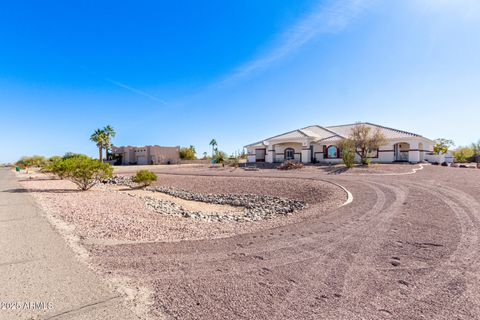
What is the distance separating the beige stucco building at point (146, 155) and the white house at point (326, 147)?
108 ft

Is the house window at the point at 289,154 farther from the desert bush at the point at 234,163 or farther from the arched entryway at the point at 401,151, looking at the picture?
the arched entryway at the point at 401,151

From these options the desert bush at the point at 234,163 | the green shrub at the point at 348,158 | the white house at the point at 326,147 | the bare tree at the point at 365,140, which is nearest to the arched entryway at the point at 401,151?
the white house at the point at 326,147

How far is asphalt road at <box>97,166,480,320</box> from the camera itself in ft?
10.3

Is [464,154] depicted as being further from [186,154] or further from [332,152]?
[186,154]

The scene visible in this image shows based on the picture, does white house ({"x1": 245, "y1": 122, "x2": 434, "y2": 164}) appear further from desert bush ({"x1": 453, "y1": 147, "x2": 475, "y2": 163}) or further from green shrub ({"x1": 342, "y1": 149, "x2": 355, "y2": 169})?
desert bush ({"x1": 453, "y1": 147, "x2": 475, "y2": 163})

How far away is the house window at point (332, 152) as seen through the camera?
118ft

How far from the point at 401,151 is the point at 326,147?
34.4 feet

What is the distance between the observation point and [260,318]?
9.59ft

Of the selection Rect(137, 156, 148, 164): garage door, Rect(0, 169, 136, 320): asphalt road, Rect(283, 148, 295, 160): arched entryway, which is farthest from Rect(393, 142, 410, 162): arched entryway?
Rect(137, 156, 148, 164): garage door

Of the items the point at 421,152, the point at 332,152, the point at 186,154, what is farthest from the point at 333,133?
the point at 186,154

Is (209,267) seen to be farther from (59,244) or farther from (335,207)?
(335,207)

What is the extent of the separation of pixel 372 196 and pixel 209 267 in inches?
415

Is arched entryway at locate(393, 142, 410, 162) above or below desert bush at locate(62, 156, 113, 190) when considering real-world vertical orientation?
above

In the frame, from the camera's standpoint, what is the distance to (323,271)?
4270mm
